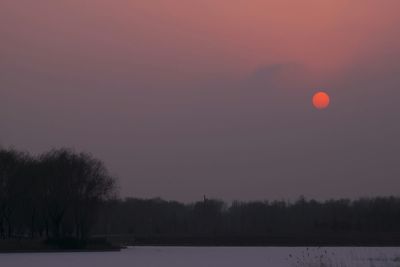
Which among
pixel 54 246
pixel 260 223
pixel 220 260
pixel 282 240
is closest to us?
pixel 220 260

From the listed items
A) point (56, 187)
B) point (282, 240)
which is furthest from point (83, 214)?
point (282, 240)

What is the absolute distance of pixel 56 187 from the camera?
247 ft

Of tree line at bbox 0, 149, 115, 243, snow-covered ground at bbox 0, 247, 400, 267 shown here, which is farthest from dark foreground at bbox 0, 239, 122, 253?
snow-covered ground at bbox 0, 247, 400, 267

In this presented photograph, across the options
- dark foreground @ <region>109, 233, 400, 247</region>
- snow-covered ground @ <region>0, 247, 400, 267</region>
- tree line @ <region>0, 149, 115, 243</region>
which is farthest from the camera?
dark foreground @ <region>109, 233, 400, 247</region>

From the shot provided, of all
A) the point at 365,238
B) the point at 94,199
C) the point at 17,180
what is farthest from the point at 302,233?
the point at 17,180

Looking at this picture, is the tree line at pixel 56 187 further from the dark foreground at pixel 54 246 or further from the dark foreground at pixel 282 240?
the dark foreground at pixel 282 240

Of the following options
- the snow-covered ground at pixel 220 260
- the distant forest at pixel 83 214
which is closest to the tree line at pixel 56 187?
the distant forest at pixel 83 214

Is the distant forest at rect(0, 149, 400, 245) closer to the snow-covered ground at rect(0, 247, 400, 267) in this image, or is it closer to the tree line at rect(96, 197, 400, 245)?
the tree line at rect(96, 197, 400, 245)

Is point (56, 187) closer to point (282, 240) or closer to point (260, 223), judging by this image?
point (282, 240)

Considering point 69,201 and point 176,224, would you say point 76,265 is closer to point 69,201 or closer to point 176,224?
point 69,201

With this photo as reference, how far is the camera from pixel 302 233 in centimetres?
9088

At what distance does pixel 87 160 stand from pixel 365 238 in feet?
111

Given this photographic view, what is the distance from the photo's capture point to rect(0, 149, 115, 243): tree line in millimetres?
75062

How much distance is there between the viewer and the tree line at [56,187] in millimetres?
75062
